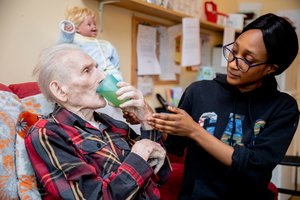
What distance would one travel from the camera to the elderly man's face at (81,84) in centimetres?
105

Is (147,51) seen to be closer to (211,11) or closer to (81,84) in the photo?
(211,11)

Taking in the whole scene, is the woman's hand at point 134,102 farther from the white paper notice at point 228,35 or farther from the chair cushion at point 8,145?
the white paper notice at point 228,35

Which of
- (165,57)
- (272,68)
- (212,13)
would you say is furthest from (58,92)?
(212,13)

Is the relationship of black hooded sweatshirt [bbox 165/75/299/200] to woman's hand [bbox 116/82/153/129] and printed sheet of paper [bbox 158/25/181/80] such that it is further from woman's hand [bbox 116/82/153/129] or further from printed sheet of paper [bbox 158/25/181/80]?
printed sheet of paper [bbox 158/25/181/80]

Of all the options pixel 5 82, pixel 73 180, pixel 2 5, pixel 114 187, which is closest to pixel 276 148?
pixel 114 187

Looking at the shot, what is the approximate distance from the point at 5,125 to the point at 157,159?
527mm

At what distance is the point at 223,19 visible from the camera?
10.2ft

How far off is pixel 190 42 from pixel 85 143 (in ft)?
5.62

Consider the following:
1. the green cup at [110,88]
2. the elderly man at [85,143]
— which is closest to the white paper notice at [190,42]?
the elderly man at [85,143]

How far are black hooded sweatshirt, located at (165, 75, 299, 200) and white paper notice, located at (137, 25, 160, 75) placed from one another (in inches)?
38.2

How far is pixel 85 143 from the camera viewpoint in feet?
3.27

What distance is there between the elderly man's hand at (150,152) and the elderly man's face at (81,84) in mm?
201

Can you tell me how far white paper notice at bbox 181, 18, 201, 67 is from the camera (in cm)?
241

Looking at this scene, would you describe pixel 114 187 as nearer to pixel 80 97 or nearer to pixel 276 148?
pixel 80 97
